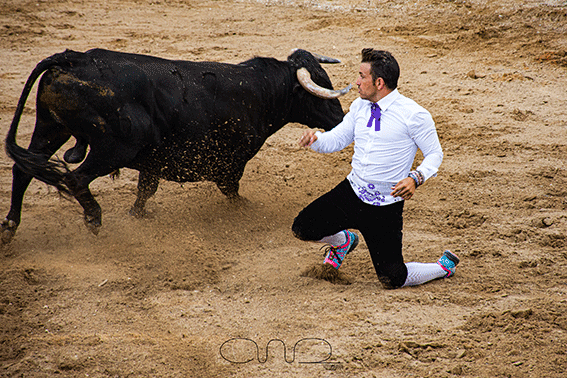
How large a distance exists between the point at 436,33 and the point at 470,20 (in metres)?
0.85

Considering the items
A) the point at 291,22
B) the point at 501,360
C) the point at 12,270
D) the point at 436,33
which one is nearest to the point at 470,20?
the point at 436,33

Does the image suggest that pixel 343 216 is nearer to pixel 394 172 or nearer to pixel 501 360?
pixel 394 172

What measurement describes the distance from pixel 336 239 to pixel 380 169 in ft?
2.51

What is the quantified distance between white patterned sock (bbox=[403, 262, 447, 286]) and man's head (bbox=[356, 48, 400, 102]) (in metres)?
1.32

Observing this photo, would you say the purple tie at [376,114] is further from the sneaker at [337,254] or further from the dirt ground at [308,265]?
the dirt ground at [308,265]

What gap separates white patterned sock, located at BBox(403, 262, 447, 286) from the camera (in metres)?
3.82

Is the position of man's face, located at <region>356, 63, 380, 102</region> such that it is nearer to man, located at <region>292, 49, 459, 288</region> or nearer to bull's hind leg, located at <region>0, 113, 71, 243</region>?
man, located at <region>292, 49, 459, 288</region>

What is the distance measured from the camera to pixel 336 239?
13.1 feet

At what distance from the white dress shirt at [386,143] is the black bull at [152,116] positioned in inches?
52.5

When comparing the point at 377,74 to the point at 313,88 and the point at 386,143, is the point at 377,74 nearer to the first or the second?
the point at 386,143

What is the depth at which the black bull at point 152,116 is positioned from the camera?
3877 millimetres

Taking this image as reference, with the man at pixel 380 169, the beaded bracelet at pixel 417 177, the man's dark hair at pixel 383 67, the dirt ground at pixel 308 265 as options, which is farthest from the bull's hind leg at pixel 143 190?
the beaded bracelet at pixel 417 177

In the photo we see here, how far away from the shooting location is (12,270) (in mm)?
3934
